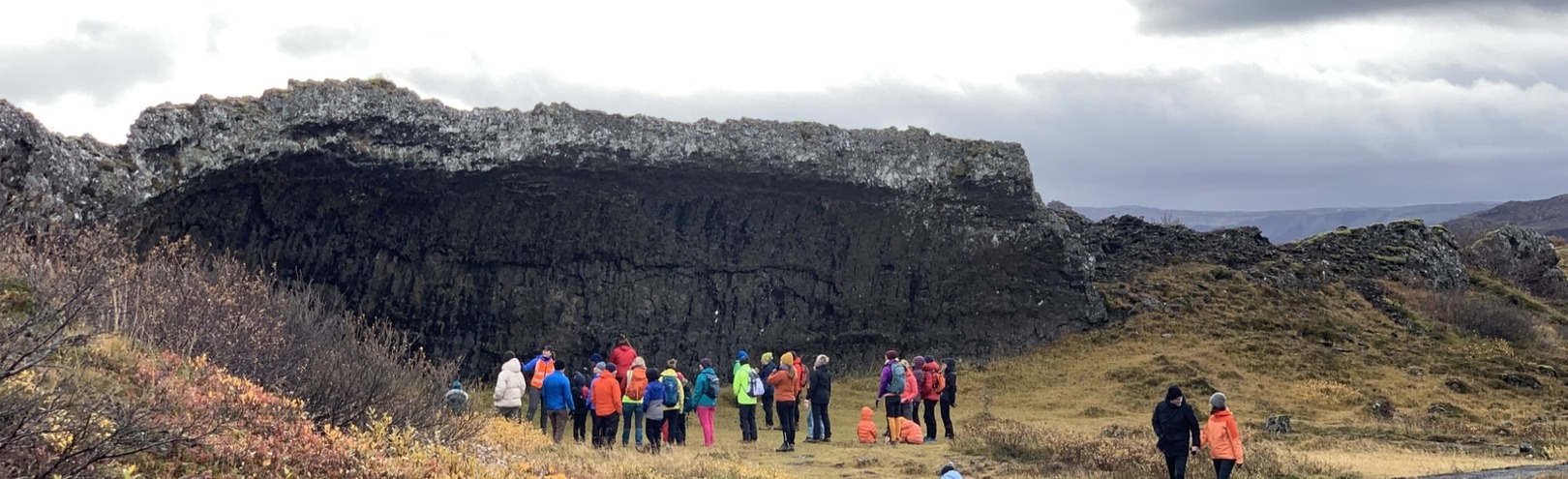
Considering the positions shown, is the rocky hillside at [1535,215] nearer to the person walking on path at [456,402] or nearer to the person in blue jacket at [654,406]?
the person in blue jacket at [654,406]

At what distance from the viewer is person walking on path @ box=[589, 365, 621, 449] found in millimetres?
18828

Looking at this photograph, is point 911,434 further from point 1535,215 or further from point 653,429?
point 1535,215

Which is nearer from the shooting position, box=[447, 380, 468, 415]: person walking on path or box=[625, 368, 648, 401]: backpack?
box=[447, 380, 468, 415]: person walking on path

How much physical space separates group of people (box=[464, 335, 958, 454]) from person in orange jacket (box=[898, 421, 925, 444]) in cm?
2

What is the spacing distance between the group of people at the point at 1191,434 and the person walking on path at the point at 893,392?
619 centimetres

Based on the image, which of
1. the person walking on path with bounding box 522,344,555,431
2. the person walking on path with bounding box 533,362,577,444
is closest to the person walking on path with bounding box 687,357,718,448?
the person walking on path with bounding box 533,362,577,444

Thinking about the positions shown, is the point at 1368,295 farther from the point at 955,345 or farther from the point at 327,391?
the point at 327,391

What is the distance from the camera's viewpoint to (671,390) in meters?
19.6

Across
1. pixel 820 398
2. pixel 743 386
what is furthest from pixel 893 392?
pixel 743 386

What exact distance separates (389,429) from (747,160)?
55.9 ft

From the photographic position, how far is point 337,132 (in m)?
26.1

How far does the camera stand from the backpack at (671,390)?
64.0ft

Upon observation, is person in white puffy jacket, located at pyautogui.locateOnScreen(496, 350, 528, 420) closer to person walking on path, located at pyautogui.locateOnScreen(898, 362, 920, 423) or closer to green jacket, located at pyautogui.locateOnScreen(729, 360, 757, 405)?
green jacket, located at pyautogui.locateOnScreen(729, 360, 757, 405)

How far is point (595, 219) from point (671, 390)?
32.5 ft
